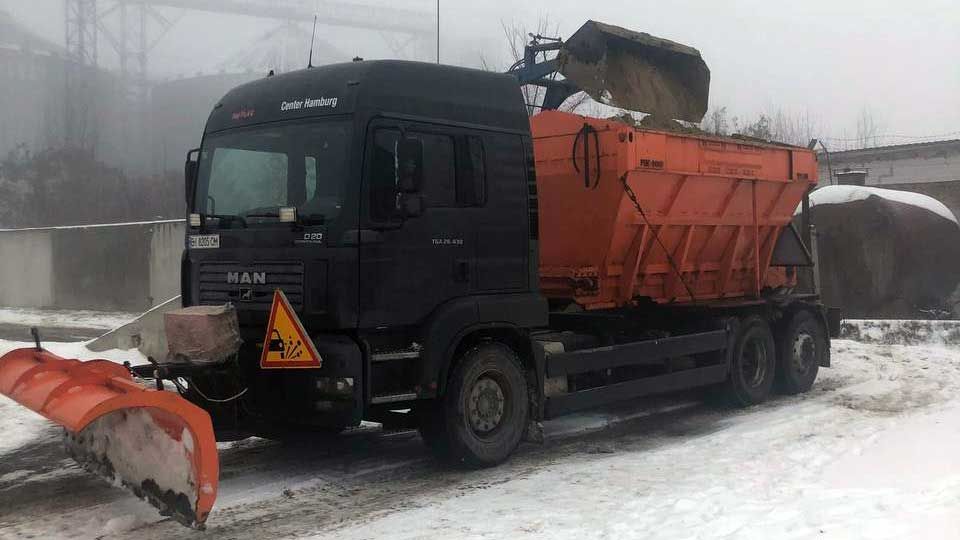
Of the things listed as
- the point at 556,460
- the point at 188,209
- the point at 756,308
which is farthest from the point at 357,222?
the point at 756,308

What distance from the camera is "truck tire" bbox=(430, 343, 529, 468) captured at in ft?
22.4

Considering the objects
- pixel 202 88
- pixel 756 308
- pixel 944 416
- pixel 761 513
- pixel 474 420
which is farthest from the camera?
pixel 202 88

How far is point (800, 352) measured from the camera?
11.2 m

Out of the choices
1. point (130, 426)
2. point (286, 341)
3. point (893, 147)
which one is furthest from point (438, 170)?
point (893, 147)

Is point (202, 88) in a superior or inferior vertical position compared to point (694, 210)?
superior

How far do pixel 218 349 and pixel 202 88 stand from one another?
29147 millimetres

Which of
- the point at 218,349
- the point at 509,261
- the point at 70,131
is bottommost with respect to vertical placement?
the point at 218,349

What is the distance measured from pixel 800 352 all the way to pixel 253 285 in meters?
7.71

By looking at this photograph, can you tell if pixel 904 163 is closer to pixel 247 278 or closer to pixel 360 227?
pixel 360 227

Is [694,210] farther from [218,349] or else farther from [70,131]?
[70,131]

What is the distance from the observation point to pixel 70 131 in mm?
36125

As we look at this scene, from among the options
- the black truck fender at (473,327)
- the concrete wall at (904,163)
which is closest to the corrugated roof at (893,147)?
the concrete wall at (904,163)

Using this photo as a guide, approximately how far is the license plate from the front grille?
5.8 inches

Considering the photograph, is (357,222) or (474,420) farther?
(474,420)
